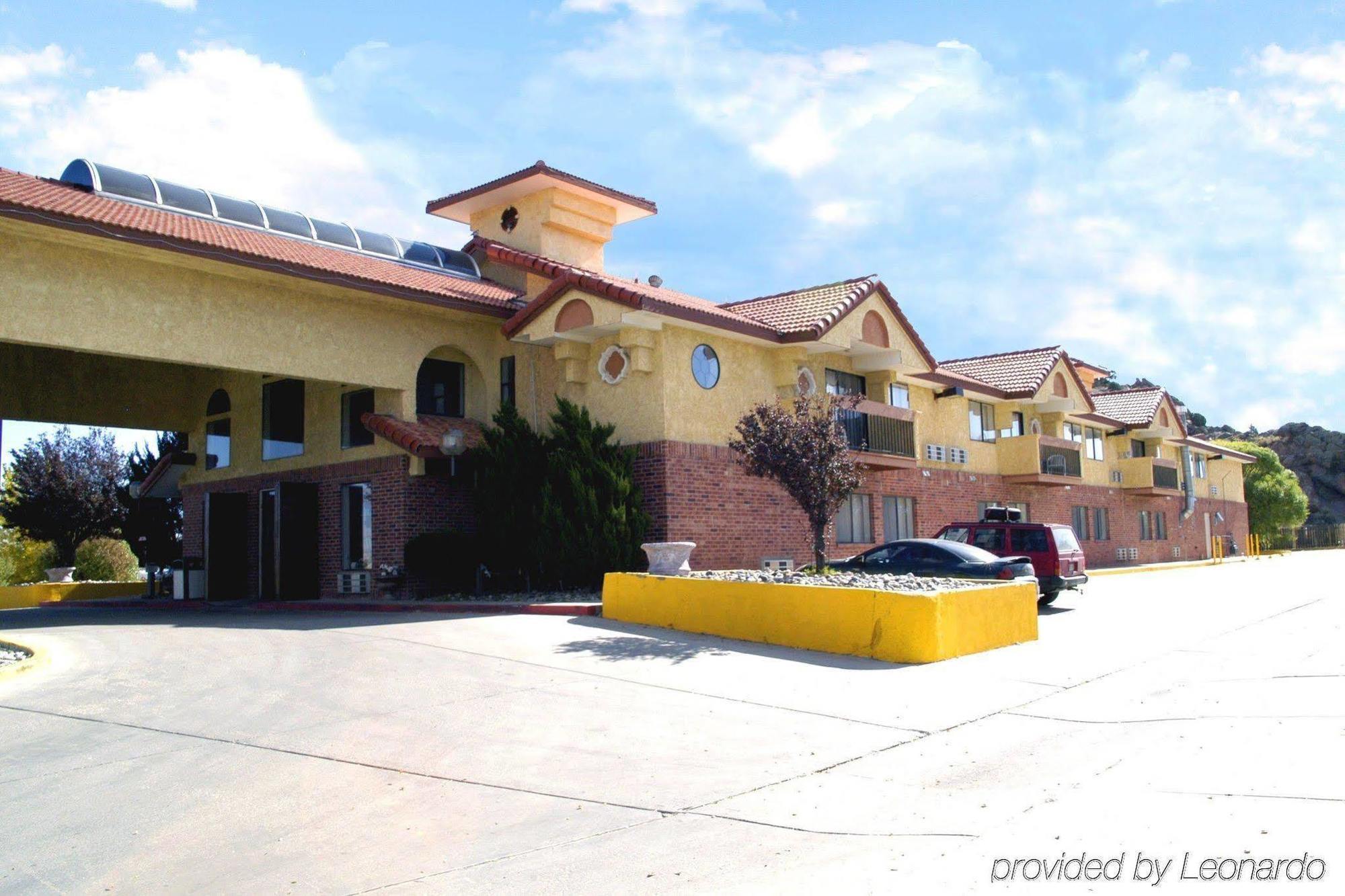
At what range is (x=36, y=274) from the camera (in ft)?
51.3

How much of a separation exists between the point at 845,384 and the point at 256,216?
1349 cm

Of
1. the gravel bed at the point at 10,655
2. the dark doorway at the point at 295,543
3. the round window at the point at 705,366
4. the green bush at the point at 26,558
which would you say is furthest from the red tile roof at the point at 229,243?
the green bush at the point at 26,558

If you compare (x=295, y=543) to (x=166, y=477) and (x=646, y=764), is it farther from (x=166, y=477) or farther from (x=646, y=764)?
(x=646, y=764)

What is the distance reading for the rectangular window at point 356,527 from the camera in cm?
2136

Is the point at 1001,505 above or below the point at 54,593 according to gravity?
above

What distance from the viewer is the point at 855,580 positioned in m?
15.0

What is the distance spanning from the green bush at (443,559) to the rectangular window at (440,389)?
2.98m

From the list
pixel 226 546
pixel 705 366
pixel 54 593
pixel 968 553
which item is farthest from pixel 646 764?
pixel 54 593

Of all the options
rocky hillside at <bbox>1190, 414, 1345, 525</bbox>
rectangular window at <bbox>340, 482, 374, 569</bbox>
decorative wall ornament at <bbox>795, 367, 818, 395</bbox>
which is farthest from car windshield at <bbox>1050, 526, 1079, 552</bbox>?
rocky hillside at <bbox>1190, 414, 1345, 525</bbox>

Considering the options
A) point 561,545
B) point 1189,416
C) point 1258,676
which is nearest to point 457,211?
point 561,545

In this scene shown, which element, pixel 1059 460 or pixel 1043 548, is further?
pixel 1059 460

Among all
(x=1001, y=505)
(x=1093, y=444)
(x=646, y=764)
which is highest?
(x=1093, y=444)

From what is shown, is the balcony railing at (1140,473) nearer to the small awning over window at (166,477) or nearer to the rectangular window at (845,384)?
the rectangular window at (845,384)

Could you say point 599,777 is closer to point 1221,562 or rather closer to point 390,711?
point 390,711
